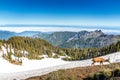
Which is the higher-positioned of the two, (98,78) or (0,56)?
(98,78)

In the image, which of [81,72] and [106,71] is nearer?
[106,71]

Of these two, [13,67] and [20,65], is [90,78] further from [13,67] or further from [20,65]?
[20,65]

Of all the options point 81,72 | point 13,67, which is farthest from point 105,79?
point 13,67

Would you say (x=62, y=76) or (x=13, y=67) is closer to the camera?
(x=62, y=76)

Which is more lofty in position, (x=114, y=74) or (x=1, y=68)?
(x=114, y=74)

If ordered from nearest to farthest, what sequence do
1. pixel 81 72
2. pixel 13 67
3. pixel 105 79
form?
1. pixel 105 79
2. pixel 81 72
3. pixel 13 67

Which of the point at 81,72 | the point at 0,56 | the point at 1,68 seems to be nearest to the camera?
the point at 81,72

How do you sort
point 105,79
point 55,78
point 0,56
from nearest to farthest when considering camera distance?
point 105,79 → point 55,78 → point 0,56

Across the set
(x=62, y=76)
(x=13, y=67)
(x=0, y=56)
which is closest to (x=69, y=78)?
(x=62, y=76)

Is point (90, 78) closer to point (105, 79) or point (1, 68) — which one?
point (105, 79)
